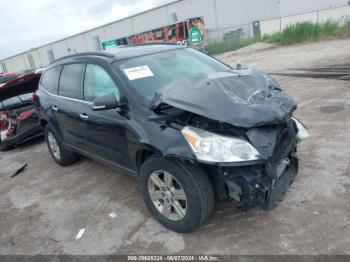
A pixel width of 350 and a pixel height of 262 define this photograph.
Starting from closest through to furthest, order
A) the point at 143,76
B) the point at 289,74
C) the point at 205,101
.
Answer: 1. the point at 205,101
2. the point at 143,76
3. the point at 289,74

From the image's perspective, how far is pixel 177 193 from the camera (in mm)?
3094

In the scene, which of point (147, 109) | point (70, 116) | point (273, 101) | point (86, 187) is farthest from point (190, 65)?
point (86, 187)

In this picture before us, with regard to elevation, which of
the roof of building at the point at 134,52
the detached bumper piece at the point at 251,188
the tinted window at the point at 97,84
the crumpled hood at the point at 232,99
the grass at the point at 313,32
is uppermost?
the roof of building at the point at 134,52

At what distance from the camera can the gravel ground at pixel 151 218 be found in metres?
3.00

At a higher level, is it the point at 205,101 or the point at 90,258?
the point at 205,101

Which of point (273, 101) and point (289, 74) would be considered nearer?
point (273, 101)

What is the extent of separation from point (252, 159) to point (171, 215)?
1.09 metres

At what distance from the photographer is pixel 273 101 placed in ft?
10.2

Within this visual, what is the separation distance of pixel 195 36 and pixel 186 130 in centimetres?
2369

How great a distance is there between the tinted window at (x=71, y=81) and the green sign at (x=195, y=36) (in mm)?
21414

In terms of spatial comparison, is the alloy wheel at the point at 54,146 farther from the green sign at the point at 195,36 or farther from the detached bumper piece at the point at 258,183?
the green sign at the point at 195,36

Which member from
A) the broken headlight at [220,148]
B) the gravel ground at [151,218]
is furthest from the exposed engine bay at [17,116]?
the broken headlight at [220,148]

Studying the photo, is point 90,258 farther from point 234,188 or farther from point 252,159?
point 252,159

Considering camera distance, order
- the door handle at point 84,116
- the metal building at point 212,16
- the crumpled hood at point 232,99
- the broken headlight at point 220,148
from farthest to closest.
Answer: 1. the metal building at point 212,16
2. the door handle at point 84,116
3. the crumpled hood at point 232,99
4. the broken headlight at point 220,148
